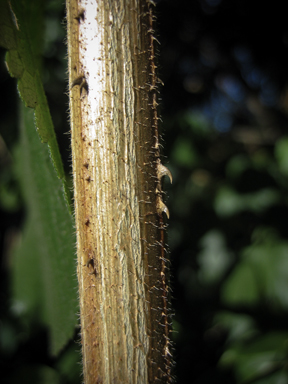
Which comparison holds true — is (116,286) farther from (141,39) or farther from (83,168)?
(141,39)

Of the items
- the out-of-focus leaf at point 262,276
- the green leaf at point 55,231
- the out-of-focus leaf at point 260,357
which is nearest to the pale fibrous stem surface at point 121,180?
the green leaf at point 55,231

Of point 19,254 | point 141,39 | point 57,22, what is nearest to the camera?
point 141,39

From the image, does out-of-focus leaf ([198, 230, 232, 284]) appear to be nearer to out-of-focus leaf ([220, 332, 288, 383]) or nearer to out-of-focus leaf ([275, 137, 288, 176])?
out-of-focus leaf ([275, 137, 288, 176])

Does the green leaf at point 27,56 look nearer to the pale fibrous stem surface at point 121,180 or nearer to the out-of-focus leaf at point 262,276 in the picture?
the pale fibrous stem surface at point 121,180

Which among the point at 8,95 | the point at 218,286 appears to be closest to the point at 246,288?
the point at 218,286

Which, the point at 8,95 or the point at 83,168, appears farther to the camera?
the point at 8,95

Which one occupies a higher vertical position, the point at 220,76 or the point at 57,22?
the point at 57,22
